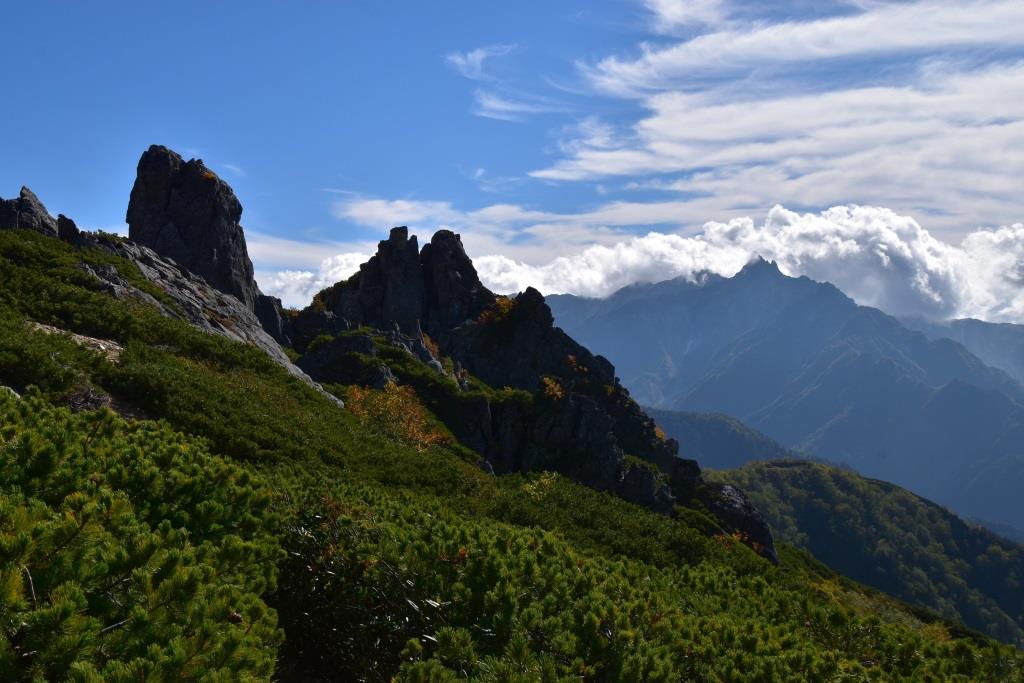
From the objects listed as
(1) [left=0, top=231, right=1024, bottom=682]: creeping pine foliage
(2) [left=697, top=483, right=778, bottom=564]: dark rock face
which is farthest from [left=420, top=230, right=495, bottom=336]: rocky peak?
(1) [left=0, top=231, right=1024, bottom=682]: creeping pine foliage

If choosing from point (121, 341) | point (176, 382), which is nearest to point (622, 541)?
point (176, 382)

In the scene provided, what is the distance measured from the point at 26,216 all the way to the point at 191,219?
101 ft

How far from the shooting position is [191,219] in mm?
89312

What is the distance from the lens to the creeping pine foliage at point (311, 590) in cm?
738

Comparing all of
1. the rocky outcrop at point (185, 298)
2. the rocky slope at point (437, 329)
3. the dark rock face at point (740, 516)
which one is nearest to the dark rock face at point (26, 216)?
the rocky slope at point (437, 329)

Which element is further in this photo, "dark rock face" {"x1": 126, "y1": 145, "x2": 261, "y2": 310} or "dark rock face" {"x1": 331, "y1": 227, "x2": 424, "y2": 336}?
"dark rock face" {"x1": 331, "y1": 227, "x2": 424, "y2": 336}

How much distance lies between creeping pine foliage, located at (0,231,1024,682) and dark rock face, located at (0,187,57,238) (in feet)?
137

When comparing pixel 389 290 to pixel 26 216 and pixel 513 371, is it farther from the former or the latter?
pixel 26 216

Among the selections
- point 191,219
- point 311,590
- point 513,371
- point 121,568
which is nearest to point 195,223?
point 191,219

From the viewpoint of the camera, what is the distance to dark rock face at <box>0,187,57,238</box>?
57628 millimetres

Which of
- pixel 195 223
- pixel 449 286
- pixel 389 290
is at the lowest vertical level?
pixel 389 290

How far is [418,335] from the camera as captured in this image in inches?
4109

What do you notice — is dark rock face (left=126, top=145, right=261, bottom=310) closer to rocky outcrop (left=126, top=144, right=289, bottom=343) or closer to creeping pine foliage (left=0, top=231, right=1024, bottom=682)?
rocky outcrop (left=126, top=144, right=289, bottom=343)

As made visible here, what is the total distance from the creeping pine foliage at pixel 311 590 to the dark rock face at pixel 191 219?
6763cm
